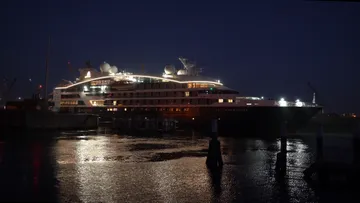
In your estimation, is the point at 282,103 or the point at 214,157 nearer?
the point at 214,157

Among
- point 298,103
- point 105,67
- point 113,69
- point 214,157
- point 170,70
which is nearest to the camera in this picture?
point 214,157

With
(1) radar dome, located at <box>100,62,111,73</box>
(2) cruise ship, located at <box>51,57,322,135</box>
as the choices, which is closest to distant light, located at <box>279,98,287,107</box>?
(2) cruise ship, located at <box>51,57,322,135</box>

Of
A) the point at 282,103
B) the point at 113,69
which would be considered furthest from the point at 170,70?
the point at 282,103

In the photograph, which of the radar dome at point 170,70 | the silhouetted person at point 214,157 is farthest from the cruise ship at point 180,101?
the silhouetted person at point 214,157

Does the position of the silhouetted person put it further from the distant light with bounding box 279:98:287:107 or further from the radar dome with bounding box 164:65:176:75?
the radar dome with bounding box 164:65:176:75

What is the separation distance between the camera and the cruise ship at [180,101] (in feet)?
151

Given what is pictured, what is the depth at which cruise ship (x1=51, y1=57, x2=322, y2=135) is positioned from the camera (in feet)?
151

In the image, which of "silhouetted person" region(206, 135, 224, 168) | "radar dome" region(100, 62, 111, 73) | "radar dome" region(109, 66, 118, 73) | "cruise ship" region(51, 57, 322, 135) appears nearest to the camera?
"silhouetted person" region(206, 135, 224, 168)

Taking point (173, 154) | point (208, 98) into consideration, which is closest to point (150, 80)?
point (208, 98)

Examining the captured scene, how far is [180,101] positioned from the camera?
5938cm

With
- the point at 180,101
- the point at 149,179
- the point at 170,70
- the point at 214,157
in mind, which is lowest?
the point at 149,179

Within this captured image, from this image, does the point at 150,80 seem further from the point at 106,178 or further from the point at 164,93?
the point at 106,178

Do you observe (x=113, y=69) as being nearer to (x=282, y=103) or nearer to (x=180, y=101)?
(x=180, y=101)

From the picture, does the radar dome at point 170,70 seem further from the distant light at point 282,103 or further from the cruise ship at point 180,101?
the distant light at point 282,103
